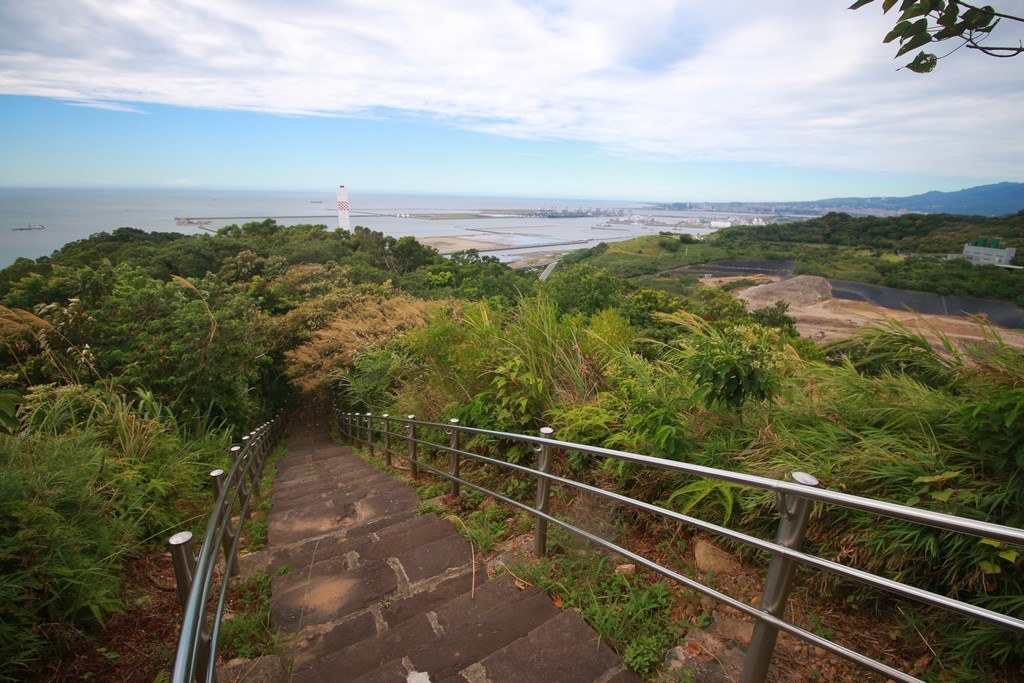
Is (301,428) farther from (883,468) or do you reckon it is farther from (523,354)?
(883,468)

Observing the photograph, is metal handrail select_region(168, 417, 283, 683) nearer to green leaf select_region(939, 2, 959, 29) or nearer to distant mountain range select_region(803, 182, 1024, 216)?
green leaf select_region(939, 2, 959, 29)

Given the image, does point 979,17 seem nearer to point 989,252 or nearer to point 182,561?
point 182,561

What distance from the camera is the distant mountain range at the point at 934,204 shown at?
52.6 feet

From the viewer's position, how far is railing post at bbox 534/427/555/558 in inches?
103

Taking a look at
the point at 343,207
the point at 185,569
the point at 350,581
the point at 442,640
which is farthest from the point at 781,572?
the point at 343,207

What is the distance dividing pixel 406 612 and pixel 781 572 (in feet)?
6.49

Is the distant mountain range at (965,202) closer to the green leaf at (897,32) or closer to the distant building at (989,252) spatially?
the distant building at (989,252)

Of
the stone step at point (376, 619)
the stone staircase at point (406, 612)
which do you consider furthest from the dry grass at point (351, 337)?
the stone step at point (376, 619)

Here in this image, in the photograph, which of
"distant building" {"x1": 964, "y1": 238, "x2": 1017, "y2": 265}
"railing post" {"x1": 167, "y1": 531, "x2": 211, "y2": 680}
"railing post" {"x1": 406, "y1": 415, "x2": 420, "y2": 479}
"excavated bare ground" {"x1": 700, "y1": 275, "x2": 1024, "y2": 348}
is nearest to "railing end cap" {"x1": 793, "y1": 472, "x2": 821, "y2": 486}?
"railing post" {"x1": 167, "y1": 531, "x2": 211, "y2": 680}

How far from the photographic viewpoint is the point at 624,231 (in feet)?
213

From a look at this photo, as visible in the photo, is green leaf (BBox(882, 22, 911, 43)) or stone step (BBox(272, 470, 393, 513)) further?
stone step (BBox(272, 470, 393, 513))

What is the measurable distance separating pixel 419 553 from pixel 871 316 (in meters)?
3.87

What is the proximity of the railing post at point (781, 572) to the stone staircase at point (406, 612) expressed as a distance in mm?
556

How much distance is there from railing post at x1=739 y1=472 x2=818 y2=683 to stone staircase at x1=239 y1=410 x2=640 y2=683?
556mm
